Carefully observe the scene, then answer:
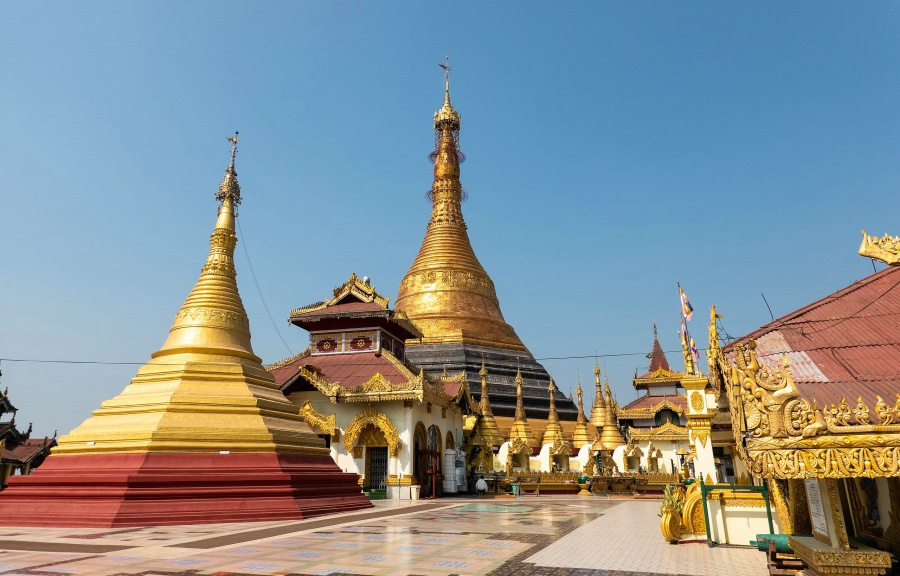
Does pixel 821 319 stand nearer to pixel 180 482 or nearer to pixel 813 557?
A: pixel 813 557

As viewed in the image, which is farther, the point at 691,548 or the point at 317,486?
the point at 317,486

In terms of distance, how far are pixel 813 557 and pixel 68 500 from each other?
14831 millimetres

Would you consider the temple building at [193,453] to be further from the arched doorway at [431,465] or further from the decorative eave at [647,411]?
the decorative eave at [647,411]

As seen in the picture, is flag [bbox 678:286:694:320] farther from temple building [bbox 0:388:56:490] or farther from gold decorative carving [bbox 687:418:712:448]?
temple building [bbox 0:388:56:490]

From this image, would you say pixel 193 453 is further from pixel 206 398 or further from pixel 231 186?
pixel 231 186

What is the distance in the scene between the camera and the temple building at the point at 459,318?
36.1 meters

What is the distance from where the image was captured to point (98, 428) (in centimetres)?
1506

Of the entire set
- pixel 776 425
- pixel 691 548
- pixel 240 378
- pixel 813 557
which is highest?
pixel 240 378

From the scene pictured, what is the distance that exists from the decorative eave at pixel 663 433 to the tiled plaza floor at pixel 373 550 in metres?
21.4

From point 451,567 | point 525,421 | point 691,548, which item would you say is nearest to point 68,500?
point 451,567

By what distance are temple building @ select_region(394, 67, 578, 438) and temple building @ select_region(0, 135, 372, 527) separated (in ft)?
53.6

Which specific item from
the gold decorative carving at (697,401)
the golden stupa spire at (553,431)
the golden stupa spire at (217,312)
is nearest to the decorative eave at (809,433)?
the gold decorative carving at (697,401)

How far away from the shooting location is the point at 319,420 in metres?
22.1

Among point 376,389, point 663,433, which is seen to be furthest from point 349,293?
point 663,433
